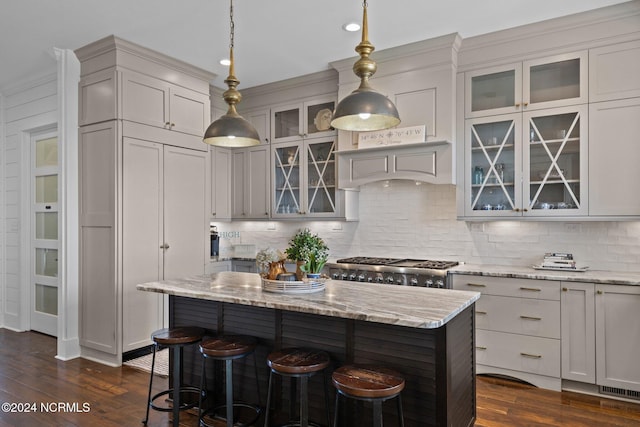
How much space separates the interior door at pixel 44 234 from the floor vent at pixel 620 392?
218 inches

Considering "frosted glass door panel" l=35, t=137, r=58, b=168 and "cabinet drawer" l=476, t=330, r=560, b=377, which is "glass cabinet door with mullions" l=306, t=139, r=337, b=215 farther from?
"frosted glass door panel" l=35, t=137, r=58, b=168

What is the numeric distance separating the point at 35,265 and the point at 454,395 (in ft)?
17.0

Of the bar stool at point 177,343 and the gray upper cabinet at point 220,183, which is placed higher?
the gray upper cabinet at point 220,183

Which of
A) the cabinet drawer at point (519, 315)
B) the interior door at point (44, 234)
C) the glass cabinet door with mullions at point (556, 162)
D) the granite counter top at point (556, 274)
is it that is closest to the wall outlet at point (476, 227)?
the granite counter top at point (556, 274)

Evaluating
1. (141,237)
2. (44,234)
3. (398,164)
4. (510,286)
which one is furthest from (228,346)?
(44,234)

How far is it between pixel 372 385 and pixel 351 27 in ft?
9.58

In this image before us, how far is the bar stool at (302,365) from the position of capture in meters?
2.12

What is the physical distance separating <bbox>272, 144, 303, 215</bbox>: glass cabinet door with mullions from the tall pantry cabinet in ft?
3.79

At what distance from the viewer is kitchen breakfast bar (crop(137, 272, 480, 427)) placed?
2102 millimetres

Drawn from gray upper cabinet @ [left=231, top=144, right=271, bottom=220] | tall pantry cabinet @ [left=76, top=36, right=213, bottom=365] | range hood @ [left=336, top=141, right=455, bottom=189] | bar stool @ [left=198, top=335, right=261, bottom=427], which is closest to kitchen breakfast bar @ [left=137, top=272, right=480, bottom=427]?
bar stool @ [left=198, top=335, right=261, bottom=427]

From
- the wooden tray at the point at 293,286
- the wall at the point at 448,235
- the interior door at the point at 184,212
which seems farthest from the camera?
the interior door at the point at 184,212

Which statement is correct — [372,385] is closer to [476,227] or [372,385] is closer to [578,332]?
[578,332]

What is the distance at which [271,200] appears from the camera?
17.2 ft

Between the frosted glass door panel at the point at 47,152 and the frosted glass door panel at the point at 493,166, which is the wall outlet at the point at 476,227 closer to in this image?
the frosted glass door panel at the point at 493,166
